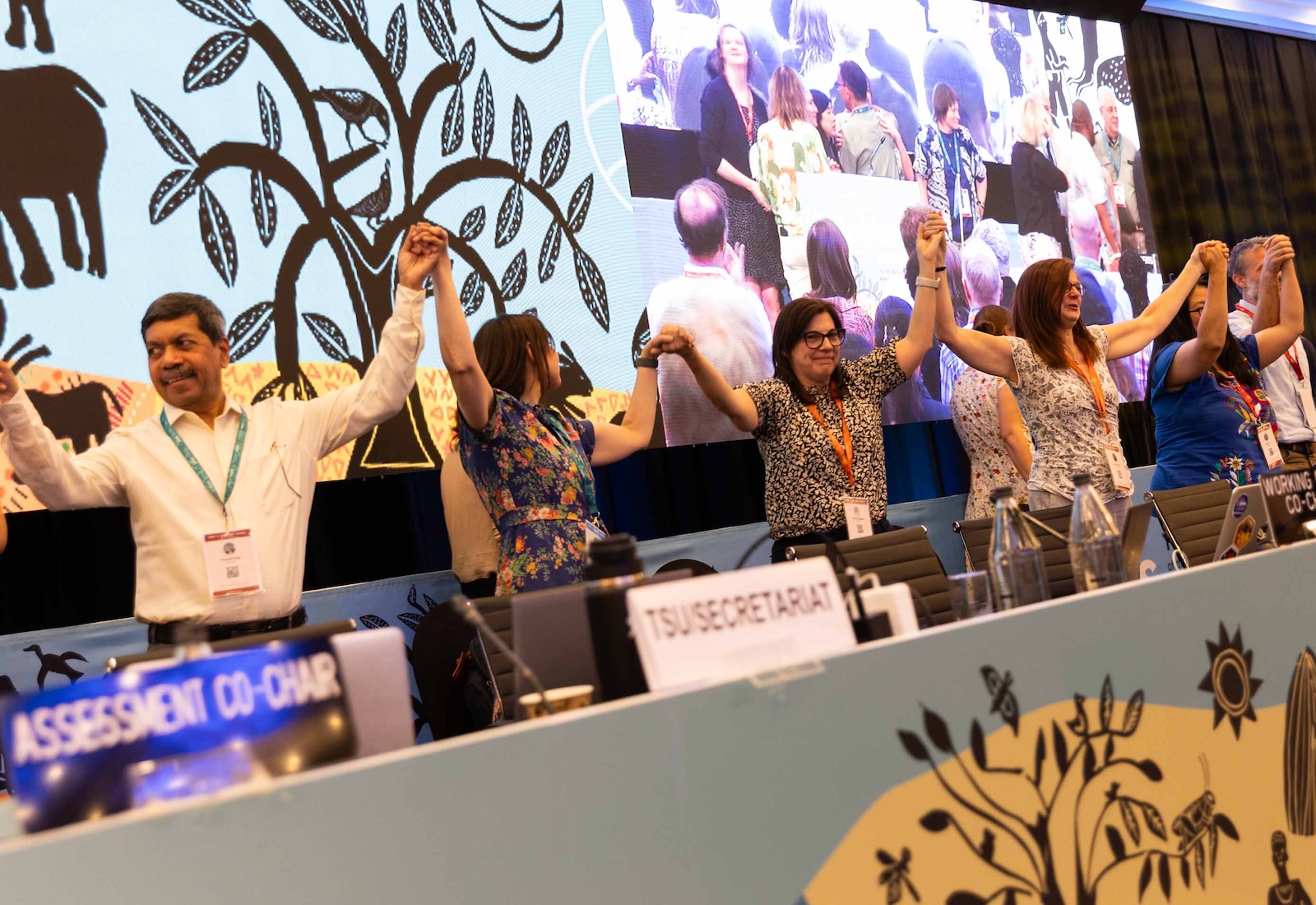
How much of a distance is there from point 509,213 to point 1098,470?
186 centimetres

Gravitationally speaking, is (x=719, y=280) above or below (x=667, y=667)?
above

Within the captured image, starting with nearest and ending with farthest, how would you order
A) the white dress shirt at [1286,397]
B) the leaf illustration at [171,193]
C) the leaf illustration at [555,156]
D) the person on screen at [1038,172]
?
the leaf illustration at [171,193] → the leaf illustration at [555,156] → the white dress shirt at [1286,397] → the person on screen at [1038,172]

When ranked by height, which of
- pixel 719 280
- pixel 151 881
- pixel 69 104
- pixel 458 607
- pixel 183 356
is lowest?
pixel 151 881

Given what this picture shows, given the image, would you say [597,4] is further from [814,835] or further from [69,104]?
[814,835]

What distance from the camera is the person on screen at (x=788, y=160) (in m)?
4.18

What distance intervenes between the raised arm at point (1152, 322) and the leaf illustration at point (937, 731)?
2595 mm

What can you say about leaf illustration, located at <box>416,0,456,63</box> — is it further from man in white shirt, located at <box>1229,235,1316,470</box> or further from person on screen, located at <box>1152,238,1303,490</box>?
man in white shirt, located at <box>1229,235,1316,470</box>

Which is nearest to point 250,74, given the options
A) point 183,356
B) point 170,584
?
point 183,356

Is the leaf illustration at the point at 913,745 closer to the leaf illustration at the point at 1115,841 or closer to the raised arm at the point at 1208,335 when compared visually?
the leaf illustration at the point at 1115,841

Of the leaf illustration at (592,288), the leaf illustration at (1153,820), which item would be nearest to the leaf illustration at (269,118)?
the leaf illustration at (592,288)

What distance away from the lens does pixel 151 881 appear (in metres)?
0.81

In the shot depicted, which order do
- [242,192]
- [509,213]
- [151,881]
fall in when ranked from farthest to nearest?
[509,213] → [242,192] → [151,881]

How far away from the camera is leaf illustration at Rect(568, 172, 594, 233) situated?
12.2 feet

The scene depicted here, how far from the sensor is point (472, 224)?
352cm
